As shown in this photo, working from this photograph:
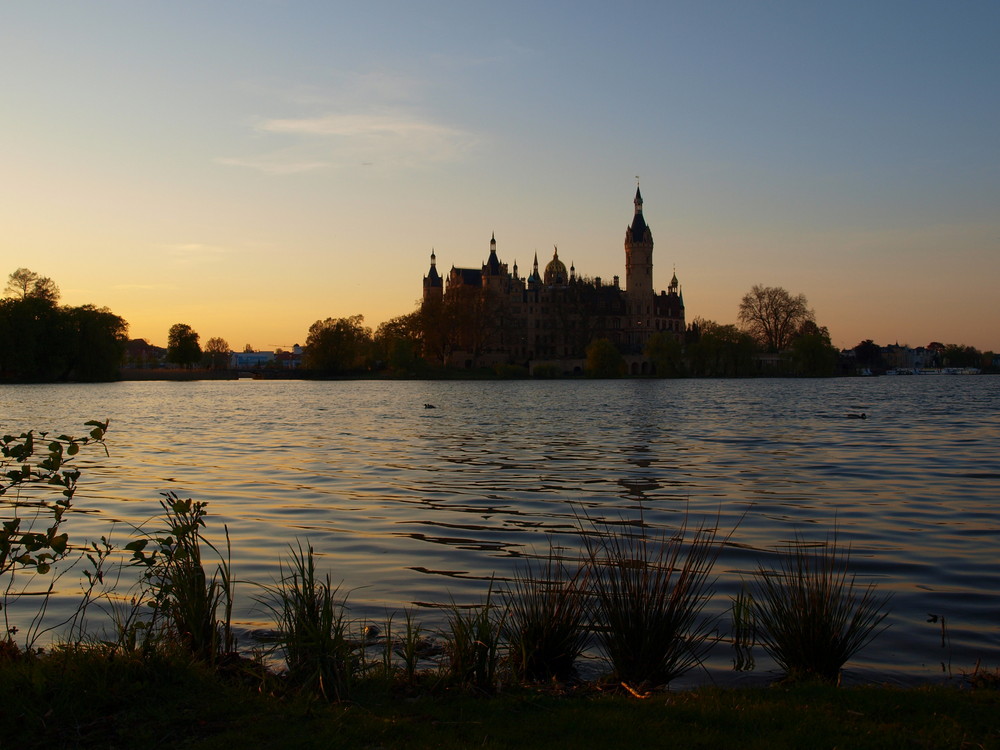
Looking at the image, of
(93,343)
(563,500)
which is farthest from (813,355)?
(563,500)

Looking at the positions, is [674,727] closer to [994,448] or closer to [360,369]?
[994,448]

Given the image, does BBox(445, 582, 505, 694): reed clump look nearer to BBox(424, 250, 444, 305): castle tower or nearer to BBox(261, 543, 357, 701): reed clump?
BBox(261, 543, 357, 701): reed clump

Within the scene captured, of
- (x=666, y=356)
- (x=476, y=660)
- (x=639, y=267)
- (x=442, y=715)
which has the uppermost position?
(x=639, y=267)

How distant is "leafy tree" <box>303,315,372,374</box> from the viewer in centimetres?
12925

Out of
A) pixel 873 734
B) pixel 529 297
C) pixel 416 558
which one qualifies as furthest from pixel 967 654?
pixel 529 297

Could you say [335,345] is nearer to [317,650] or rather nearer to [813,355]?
[813,355]

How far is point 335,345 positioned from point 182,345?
128 ft

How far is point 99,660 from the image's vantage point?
17.0ft

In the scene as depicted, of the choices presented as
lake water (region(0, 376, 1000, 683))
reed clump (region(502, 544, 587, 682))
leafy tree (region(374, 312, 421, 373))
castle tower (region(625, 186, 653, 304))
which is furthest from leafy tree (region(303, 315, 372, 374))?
reed clump (region(502, 544, 587, 682))

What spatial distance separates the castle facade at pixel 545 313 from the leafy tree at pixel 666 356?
37.1 ft

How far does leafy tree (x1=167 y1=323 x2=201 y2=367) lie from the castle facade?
42.6 meters

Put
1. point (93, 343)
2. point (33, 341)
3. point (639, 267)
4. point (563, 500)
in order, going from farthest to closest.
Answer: point (639, 267) → point (93, 343) → point (33, 341) → point (563, 500)

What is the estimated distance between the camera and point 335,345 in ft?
425

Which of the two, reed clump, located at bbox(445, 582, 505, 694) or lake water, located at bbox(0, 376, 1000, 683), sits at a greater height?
reed clump, located at bbox(445, 582, 505, 694)
